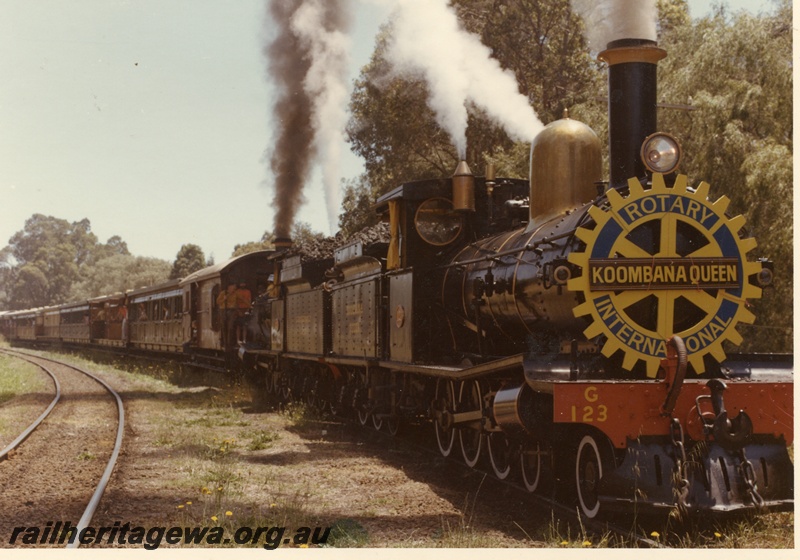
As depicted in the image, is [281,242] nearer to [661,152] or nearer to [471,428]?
[471,428]

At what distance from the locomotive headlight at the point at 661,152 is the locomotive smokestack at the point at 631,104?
277 mm

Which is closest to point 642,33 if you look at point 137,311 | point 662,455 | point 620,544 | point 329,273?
point 662,455

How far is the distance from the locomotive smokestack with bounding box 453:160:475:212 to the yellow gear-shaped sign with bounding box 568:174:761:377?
3.18m

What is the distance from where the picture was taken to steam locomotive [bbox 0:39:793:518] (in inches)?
245

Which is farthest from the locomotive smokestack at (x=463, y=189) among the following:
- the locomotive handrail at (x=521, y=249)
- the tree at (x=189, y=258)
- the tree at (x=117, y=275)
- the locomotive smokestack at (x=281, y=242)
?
the tree at (x=117, y=275)

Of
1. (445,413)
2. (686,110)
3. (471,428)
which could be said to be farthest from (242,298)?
(471,428)

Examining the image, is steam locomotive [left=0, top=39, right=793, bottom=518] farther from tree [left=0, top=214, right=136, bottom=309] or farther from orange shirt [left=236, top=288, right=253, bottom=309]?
tree [left=0, top=214, right=136, bottom=309]

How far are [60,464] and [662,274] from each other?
6.99 meters

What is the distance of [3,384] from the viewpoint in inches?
867

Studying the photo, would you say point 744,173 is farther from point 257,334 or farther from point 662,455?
point 257,334

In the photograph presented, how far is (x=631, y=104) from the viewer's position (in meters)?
6.98

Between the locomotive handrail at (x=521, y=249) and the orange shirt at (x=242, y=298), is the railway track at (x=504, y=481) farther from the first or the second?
the orange shirt at (x=242, y=298)

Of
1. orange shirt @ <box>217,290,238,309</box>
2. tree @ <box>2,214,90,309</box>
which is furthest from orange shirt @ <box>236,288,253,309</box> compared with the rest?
tree @ <box>2,214,90,309</box>
